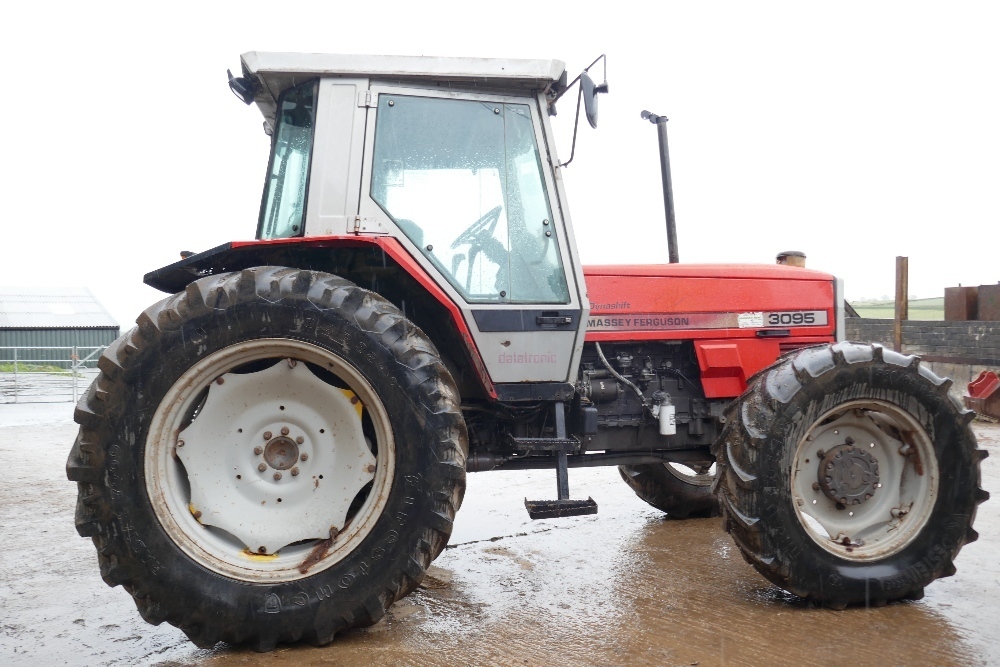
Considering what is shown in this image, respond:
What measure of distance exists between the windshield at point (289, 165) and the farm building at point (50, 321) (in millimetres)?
31073

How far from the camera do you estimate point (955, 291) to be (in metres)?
12.7

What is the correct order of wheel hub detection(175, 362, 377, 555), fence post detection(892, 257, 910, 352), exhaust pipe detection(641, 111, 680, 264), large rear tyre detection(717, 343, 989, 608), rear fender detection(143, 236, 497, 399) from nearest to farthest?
wheel hub detection(175, 362, 377, 555)
rear fender detection(143, 236, 497, 399)
large rear tyre detection(717, 343, 989, 608)
exhaust pipe detection(641, 111, 680, 264)
fence post detection(892, 257, 910, 352)

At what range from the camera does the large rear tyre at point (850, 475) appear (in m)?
3.39

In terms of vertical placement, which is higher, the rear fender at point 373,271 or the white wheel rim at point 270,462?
the rear fender at point 373,271

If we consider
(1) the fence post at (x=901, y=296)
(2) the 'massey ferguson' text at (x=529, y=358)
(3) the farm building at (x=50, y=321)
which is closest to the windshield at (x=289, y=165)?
(2) the 'massey ferguson' text at (x=529, y=358)

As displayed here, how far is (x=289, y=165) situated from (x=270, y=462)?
1.49 m

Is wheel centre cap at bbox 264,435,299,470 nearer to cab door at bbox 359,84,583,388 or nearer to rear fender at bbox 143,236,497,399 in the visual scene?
rear fender at bbox 143,236,497,399

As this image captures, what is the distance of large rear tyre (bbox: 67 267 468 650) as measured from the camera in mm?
2871

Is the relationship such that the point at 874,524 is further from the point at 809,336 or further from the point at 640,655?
the point at 640,655

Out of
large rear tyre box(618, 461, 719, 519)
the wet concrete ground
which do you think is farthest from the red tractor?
large rear tyre box(618, 461, 719, 519)

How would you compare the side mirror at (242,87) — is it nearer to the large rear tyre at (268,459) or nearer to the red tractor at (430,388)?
the red tractor at (430,388)

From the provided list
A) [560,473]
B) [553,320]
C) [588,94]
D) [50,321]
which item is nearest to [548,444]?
[560,473]

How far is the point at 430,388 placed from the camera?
301 cm

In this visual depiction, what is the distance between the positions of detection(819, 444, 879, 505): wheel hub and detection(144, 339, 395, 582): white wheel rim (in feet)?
6.61
